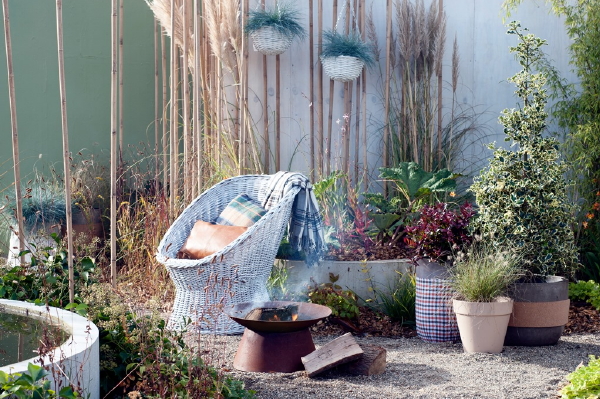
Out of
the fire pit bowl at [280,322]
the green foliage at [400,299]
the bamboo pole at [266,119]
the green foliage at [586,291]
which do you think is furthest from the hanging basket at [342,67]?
A: the fire pit bowl at [280,322]

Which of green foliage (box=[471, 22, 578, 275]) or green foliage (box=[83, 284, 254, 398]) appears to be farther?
green foliage (box=[471, 22, 578, 275])

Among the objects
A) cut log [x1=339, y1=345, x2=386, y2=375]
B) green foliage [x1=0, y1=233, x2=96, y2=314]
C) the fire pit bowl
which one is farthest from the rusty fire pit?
green foliage [x1=0, y1=233, x2=96, y2=314]

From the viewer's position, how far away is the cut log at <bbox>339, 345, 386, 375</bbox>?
3338 mm

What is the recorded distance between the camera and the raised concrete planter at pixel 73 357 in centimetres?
227

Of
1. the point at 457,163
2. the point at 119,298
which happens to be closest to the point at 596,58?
the point at 457,163

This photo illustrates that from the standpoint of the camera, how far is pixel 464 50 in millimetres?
6090

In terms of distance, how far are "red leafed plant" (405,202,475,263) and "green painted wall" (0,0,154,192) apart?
345 centimetres

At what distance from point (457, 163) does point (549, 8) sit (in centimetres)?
148

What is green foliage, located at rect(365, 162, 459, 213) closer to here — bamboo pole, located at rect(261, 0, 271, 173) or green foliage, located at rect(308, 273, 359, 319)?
green foliage, located at rect(308, 273, 359, 319)

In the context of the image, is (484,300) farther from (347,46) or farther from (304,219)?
(347,46)

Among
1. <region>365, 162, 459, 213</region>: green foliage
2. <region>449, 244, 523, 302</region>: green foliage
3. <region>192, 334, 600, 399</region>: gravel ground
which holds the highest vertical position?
<region>365, 162, 459, 213</region>: green foliage

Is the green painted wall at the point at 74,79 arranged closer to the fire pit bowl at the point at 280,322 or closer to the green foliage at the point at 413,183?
the green foliage at the point at 413,183

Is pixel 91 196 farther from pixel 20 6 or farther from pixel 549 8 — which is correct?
pixel 549 8

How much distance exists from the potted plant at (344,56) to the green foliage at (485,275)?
2.04m
